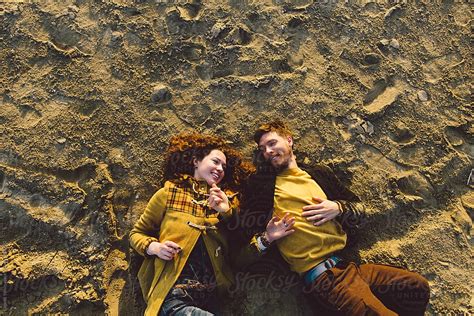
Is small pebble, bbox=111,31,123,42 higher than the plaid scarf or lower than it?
higher

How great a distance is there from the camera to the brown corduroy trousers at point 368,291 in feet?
10.1

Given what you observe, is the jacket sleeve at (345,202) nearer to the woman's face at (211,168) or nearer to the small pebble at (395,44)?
the woman's face at (211,168)

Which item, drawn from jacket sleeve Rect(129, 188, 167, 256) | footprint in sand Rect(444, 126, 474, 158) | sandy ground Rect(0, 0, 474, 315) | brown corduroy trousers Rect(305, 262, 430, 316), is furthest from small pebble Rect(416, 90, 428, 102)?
jacket sleeve Rect(129, 188, 167, 256)

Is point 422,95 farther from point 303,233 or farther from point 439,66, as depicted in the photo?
point 303,233

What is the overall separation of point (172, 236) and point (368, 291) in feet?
4.54

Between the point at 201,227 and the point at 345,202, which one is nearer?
the point at 201,227

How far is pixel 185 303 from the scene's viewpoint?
3.11 meters

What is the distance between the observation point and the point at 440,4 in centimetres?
433

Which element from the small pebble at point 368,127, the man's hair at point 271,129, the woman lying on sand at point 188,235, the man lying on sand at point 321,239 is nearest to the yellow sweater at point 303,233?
the man lying on sand at point 321,239

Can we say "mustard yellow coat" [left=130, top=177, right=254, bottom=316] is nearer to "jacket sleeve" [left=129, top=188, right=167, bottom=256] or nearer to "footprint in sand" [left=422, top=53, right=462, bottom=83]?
"jacket sleeve" [left=129, top=188, right=167, bottom=256]

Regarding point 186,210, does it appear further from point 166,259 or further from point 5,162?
point 5,162

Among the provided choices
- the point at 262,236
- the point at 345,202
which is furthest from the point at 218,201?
the point at 345,202

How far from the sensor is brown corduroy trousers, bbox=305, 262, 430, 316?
307 cm

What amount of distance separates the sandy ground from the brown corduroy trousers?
28 cm
